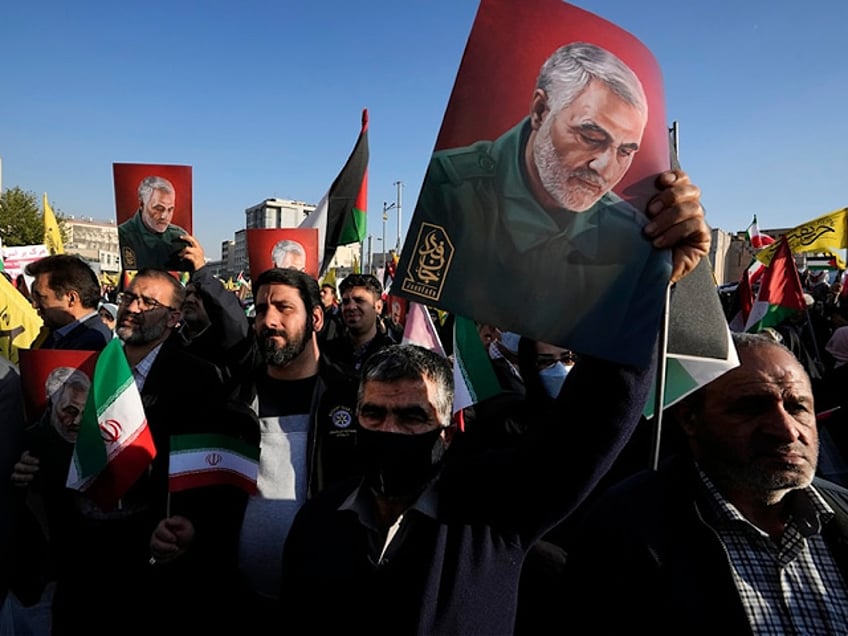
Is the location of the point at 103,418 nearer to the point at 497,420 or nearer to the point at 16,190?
the point at 497,420

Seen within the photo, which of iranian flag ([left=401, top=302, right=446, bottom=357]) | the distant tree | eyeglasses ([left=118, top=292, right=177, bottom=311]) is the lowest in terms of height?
the distant tree

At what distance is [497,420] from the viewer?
312 centimetres

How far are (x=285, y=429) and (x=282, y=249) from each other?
2.69 meters

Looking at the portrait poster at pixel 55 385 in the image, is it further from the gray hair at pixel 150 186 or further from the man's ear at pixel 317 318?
the gray hair at pixel 150 186

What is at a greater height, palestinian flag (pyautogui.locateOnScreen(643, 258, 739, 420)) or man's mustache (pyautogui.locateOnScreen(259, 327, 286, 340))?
palestinian flag (pyautogui.locateOnScreen(643, 258, 739, 420))

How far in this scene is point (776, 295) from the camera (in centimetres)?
590

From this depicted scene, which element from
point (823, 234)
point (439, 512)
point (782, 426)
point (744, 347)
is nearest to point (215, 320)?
point (439, 512)

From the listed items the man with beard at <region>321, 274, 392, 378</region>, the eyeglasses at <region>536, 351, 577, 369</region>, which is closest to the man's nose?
the eyeglasses at <region>536, 351, 577, 369</region>

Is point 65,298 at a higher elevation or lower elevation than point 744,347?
lower

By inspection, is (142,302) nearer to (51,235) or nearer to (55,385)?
(55,385)

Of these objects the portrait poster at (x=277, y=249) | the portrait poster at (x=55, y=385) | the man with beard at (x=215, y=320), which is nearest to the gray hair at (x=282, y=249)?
the portrait poster at (x=277, y=249)

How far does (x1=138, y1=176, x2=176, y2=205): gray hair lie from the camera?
4230 mm

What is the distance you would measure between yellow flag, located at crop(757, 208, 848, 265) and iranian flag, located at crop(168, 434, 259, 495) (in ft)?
23.9

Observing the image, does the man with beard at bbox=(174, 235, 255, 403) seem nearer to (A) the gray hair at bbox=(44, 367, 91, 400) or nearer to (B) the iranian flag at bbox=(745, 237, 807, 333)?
(A) the gray hair at bbox=(44, 367, 91, 400)
